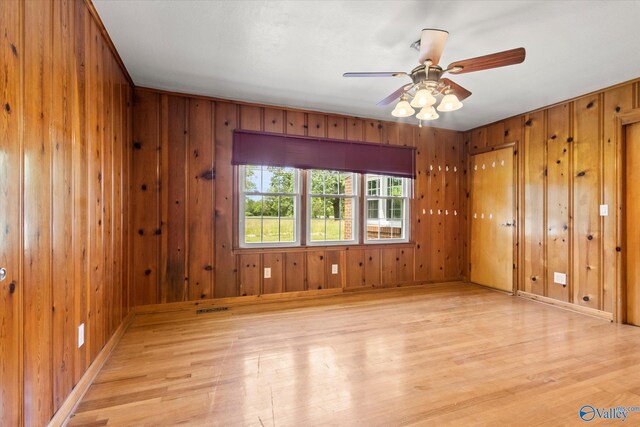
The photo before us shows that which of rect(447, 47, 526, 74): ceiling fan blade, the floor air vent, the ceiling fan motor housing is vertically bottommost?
the floor air vent

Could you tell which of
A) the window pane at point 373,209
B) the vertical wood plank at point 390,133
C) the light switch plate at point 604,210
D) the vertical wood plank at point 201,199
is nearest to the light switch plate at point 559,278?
the light switch plate at point 604,210

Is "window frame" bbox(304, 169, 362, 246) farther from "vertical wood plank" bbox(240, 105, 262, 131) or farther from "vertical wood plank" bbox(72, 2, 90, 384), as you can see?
"vertical wood plank" bbox(72, 2, 90, 384)

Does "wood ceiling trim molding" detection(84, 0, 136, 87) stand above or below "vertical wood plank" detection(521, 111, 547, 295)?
above

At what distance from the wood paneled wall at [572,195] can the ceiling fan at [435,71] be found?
7.21 feet

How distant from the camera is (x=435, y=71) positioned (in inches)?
84.7

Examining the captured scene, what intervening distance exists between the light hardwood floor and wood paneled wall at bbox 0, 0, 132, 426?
0.43 meters

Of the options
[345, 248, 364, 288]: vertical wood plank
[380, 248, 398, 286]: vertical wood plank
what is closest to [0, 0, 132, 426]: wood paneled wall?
[345, 248, 364, 288]: vertical wood plank

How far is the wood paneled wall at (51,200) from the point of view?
120 cm

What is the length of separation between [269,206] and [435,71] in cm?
252

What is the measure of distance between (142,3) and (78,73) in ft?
2.11

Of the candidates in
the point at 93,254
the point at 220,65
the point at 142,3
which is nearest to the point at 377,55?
the point at 220,65

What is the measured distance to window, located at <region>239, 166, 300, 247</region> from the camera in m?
3.83

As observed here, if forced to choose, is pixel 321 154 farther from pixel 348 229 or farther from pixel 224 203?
pixel 224 203

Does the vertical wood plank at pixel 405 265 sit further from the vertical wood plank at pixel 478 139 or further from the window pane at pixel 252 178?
the window pane at pixel 252 178
